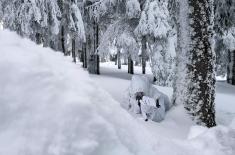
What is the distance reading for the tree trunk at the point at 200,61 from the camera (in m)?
8.36

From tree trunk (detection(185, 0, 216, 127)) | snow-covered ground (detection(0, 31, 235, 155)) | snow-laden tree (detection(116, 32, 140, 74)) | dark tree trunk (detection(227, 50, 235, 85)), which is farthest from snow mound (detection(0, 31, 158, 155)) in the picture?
dark tree trunk (detection(227, 50, 235, 85))

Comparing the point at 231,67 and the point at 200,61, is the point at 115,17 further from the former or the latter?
the point at 200,61

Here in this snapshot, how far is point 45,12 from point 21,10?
3.44ft

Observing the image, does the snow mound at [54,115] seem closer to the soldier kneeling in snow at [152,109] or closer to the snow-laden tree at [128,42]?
the soldier kneeling in snow at [152,109]

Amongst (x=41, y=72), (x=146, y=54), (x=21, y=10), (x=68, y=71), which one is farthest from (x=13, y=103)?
(x=146, y=54)

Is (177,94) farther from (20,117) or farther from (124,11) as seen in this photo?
(124,11)

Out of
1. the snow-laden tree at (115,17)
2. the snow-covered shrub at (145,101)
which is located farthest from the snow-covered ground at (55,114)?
Answer: the snow-laden tree at (115,17)

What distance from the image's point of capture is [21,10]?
54.3 feet

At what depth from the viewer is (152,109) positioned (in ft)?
31.6

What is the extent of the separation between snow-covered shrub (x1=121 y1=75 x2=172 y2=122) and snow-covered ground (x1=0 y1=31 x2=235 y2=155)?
719 cm

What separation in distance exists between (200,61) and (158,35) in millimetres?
11017

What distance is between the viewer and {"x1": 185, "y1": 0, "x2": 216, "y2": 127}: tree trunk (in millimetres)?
8359

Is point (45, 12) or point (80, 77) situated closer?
point (80, 77)

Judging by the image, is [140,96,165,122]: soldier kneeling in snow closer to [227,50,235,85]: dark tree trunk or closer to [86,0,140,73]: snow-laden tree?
[86,0,140,73]: snow-laden tree
